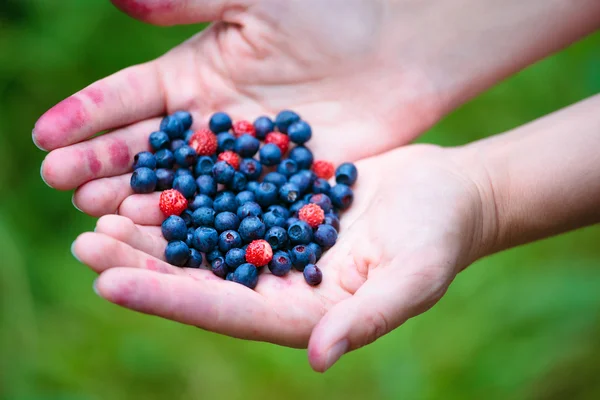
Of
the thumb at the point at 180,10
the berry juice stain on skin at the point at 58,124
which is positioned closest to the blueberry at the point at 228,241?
the berry juice stain on skin at the point at 58,124

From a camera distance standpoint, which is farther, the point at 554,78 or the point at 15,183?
the point at 554,78

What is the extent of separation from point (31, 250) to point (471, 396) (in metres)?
2.01

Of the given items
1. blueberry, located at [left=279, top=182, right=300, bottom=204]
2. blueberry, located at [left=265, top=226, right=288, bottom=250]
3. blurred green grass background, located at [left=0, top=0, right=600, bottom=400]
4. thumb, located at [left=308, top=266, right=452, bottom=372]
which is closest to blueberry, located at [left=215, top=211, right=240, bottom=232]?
blueberry, located at [left=265, top=226, right=288, bottom=250]

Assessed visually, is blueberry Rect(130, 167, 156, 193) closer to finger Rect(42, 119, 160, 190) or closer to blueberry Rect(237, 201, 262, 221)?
finger Rect(42, 119, 160, 190)

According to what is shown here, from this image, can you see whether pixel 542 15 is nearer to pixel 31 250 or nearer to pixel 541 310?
pixel 541 310

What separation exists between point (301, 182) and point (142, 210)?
55 centimetres

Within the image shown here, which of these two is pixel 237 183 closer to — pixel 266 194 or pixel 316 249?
pixel 266 194

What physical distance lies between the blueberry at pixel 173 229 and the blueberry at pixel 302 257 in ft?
1.06

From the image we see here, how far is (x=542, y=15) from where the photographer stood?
7.77 ft

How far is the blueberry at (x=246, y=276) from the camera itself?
170cm

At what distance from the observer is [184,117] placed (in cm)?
217

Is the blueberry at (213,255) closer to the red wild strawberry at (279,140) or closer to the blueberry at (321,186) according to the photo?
the blueberry at (321,186)

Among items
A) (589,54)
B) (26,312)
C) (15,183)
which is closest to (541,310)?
(589,54)

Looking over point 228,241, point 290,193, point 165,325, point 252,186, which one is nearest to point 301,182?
point 290,193
